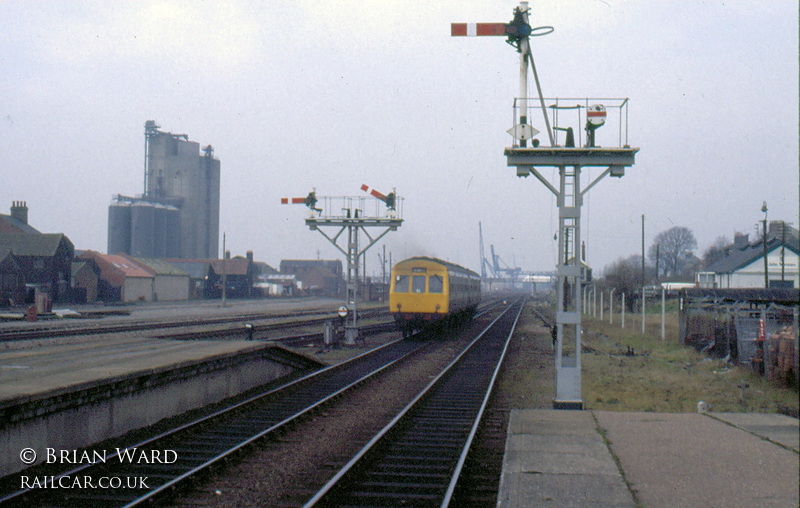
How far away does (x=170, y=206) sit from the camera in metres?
89.1

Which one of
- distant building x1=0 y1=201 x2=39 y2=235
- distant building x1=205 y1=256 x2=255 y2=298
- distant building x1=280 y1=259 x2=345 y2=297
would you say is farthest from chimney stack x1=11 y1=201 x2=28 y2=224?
distant building x1=280 y1=259 x2=345 y2=297

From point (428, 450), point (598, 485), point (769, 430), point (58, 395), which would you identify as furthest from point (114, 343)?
point (769, 430)

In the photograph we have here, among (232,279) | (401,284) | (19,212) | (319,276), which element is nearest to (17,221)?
(19,212)

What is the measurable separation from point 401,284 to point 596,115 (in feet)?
50.5

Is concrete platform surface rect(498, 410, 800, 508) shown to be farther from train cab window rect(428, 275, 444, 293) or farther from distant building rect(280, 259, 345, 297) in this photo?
distant building rect(280, 259, 345, 297)

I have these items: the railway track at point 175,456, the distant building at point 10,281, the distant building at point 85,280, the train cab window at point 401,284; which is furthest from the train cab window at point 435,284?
the distant building at point 85,280

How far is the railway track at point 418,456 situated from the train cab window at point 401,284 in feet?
36.5

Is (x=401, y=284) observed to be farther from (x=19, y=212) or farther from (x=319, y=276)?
(x=319, y=276)

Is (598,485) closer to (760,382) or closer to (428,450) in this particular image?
(428,450)

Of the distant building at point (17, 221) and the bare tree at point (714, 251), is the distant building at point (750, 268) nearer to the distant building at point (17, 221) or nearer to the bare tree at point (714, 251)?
the bare tree at point (714, 251)

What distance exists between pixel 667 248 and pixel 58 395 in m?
90.2

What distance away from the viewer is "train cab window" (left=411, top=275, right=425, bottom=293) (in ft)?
81.6

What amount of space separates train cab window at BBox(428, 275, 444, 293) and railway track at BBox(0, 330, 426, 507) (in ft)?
40.2

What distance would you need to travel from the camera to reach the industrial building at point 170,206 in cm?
8644
